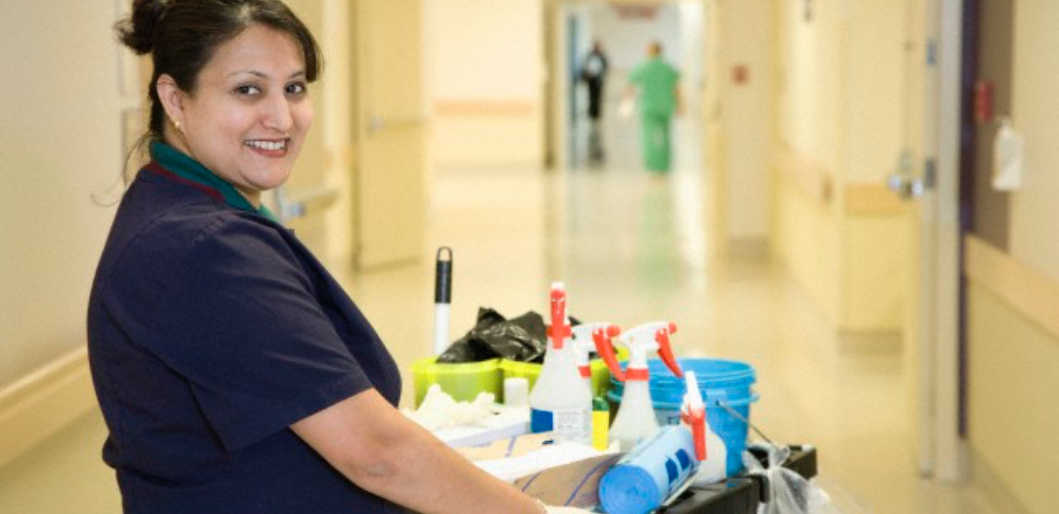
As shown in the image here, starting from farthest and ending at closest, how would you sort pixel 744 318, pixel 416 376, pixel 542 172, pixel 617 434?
pixel 542 172 → pixel 744 318 → pixel 416 376 → pixel 617 434

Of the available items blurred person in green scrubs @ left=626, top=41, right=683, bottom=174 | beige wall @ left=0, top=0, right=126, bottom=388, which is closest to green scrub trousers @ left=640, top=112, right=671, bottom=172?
blurred person in green scrubs @ left=626, top=41, right=683, bottom=174

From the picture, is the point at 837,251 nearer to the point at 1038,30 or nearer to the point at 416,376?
the point at 1038,30

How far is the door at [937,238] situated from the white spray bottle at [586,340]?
107 inches

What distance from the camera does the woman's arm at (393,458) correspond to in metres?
1.98

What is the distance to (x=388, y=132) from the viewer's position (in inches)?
417

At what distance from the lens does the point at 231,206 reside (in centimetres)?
207

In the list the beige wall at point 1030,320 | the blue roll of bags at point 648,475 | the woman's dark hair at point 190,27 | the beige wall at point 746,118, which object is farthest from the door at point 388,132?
the woman's dark hair at point 190,27

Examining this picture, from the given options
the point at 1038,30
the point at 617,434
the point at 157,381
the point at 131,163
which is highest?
the point at 1038,30

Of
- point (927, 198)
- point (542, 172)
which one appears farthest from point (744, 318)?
point (542, 172)

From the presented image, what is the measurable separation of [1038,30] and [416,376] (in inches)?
92.7

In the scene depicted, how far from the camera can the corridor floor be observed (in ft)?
11.3

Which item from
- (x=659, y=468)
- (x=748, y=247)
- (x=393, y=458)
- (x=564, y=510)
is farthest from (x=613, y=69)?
(x=393, y=458)

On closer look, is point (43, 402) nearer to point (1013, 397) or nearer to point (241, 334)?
point (241, 334)

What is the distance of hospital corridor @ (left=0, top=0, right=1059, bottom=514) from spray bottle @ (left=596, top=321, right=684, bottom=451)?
0.48m
